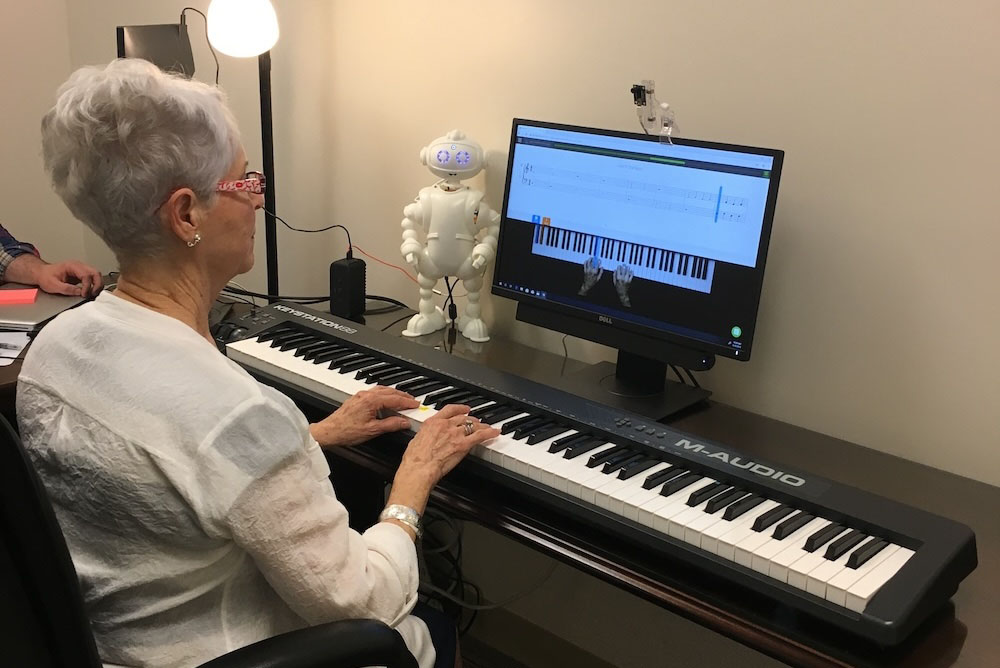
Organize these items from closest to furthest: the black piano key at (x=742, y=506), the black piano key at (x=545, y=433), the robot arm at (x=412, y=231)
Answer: the black piano key at (x=742, y=506), the black piano key at (x=545, y=433), the robot arm at (x=412, y=231)

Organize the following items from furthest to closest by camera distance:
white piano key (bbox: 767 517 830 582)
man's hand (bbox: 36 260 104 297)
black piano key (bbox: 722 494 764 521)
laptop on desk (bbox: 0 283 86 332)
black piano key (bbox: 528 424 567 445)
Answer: man's hand (bbox: 36 260 104 297) → laptop on desk (bbox: 0 283 86 332) → black piano key (bbox: 528 424 567 445) → black piano key (bbox: 722 494 764 521) → white piano key (bbox: 767 517 830 582)

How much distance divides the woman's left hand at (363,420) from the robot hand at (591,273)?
16.5 inches

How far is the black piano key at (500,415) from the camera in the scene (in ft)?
4.75

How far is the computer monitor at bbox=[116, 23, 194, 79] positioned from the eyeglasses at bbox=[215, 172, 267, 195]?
1242mm

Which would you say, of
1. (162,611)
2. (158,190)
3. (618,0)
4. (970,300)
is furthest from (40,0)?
(970,300)

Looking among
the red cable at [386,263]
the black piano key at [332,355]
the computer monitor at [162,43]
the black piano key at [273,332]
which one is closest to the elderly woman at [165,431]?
the black piano key at [332,355]

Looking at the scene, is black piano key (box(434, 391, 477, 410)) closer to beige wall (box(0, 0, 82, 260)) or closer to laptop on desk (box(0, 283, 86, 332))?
laptop on desk (box(0, 283, 86, 332))

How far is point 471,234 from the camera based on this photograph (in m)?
1.95

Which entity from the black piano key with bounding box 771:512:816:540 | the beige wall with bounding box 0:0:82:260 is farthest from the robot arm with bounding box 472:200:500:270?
the beige wall with bounding box 0:0:82:260

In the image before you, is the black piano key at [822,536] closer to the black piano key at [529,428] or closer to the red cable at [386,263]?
the black piano key at [529,428]

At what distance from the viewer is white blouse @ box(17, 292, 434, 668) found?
96 cm

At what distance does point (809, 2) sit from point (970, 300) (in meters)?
0.55

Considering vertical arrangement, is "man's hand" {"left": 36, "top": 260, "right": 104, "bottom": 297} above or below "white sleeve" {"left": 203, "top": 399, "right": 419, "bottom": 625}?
below

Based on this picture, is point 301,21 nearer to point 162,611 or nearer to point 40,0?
Result: point 40,0
